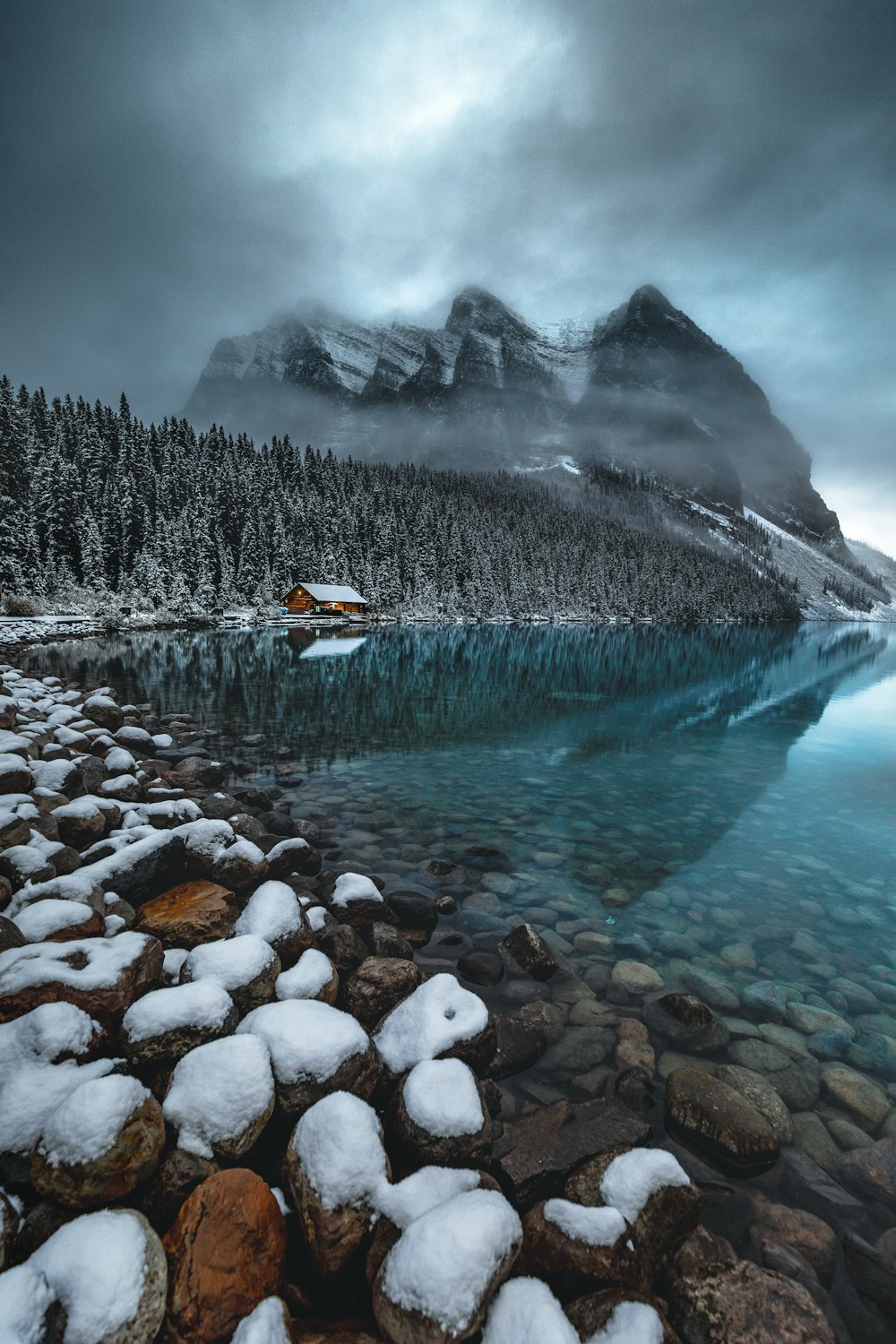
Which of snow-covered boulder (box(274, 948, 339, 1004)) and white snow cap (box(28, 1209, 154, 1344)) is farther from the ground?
white snow cap (box(28, 1209, 154, 1344))

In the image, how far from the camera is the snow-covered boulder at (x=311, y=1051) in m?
3.79

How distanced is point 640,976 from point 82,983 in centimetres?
598

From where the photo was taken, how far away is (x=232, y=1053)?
3650 millimetres

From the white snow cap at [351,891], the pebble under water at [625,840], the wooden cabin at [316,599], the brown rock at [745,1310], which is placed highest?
the wooden cabin at [316,599]

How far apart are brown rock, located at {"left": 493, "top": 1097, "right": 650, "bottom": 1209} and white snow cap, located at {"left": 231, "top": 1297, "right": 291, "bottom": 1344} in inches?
68.2

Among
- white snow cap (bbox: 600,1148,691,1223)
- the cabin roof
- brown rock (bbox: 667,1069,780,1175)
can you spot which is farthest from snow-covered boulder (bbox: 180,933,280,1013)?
the cabin roof

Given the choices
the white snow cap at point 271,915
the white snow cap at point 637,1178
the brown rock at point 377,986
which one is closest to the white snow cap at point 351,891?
the white snow cap at point 271,915

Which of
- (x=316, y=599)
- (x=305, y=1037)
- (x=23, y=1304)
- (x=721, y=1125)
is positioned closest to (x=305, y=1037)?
(x=305, y=1037)

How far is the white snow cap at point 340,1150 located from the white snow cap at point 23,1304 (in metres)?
1.29

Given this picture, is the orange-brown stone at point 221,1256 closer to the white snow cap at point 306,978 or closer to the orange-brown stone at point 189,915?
the white snow cap at point 306,978

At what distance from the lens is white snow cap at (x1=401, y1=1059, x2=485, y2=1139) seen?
372 centimetres

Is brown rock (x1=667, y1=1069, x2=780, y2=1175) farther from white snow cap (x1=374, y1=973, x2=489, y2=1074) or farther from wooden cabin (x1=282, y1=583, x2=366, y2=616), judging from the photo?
wooden cabin (x1=282, y1=583, x2=366, y2=616)

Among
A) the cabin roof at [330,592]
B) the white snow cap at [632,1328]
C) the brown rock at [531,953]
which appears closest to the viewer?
the white snow cap at [632,1328]

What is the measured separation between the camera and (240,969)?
15.2 ft
